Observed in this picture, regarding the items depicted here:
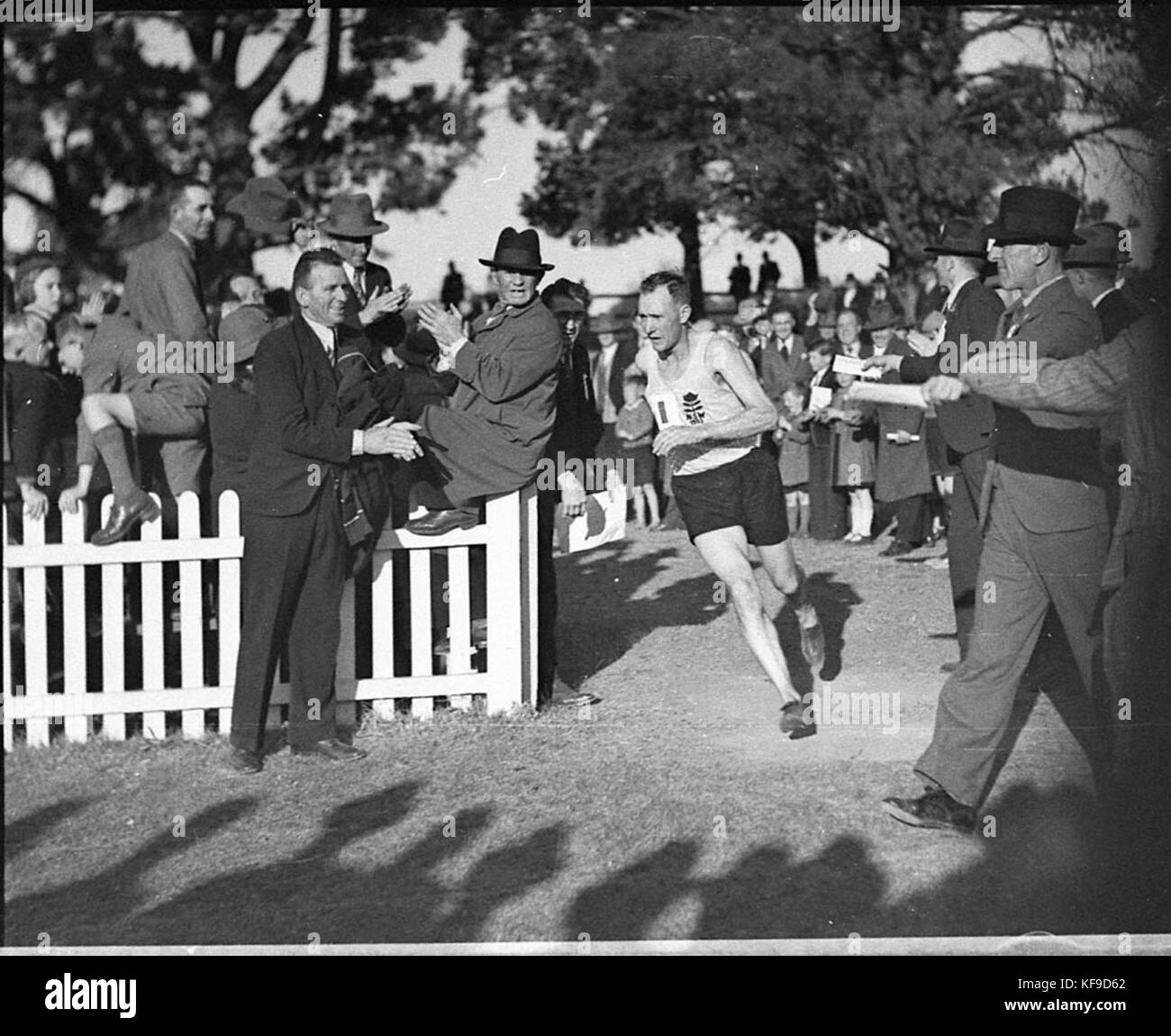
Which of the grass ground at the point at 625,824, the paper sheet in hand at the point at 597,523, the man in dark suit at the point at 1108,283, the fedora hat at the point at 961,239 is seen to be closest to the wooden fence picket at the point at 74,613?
the grass ground at the point at 625,824

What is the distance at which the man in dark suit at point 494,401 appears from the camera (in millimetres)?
5027

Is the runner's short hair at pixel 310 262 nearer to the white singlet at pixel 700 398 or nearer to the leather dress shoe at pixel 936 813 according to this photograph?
the white singlet at pixel 700 398

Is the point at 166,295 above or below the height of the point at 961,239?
below

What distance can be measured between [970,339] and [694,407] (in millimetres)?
949

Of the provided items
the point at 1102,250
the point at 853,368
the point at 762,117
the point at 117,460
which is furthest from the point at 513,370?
the point at 1102,250

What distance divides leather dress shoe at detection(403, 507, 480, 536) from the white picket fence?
0.03 m

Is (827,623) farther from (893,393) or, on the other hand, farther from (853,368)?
(893,393)

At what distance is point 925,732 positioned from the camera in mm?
4750

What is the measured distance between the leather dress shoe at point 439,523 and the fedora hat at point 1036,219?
214cm

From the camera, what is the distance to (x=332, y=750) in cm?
498

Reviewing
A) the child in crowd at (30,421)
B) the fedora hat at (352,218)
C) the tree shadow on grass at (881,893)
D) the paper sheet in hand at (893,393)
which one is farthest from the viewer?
the child in crowd at (30,421)

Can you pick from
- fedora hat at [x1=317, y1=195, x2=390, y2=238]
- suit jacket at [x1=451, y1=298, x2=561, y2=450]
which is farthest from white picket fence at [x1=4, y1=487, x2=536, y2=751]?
fedora hat at [x1=317, y1=195, x2=390, y2=238]

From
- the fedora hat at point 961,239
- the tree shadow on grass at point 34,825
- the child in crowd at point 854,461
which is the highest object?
the fedora hat at point 961,239
